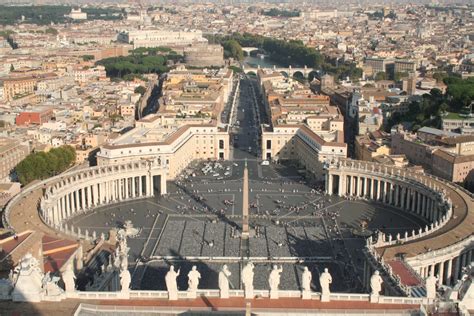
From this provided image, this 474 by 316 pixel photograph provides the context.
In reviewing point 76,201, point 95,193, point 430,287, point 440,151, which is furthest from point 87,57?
point 430,287

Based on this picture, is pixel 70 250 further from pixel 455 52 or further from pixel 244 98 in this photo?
pixel 455 52

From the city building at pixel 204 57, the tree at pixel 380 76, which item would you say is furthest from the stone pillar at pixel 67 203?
the city building at pixel 204 57

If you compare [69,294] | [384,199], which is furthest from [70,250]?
[384,199]

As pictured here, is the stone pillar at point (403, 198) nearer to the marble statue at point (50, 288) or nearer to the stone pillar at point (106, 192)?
the stone pillar at point (106, 192)

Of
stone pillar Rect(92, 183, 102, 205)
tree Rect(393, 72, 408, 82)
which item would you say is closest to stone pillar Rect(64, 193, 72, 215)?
stone pillar Rect(92, 183, 102, 205)

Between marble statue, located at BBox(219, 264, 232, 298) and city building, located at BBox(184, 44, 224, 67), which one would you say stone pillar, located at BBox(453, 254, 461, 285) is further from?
city building, located at BBox(184, 44, 224, 67)
